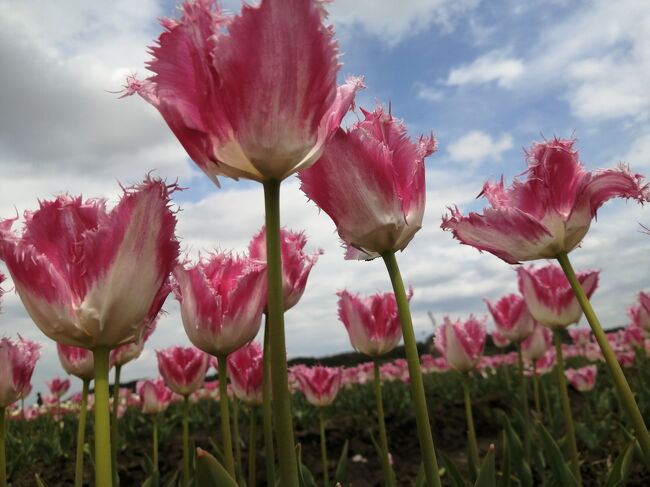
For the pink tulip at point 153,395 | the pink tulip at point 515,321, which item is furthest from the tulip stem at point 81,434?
the pink tulip at point 515,321

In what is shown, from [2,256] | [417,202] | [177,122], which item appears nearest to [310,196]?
[417,202]

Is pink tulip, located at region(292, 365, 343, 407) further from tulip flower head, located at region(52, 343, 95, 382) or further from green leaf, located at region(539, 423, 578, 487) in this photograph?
green leaf, located at region(539, 423, 578, 487)

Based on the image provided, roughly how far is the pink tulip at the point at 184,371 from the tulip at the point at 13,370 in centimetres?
63

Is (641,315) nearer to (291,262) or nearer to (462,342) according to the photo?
(462,342)

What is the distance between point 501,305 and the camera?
14.2 feet

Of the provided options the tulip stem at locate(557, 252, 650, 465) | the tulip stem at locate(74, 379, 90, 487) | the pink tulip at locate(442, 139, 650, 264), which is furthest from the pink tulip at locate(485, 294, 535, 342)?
the tulip stem at locate(74, 379, 90, 487)

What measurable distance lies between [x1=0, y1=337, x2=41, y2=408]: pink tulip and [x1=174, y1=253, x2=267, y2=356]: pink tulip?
0.85 meters

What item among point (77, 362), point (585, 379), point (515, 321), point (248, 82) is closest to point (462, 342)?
point (515, 321)

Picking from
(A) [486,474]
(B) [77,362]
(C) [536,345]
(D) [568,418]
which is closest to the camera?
(A) [486,474]

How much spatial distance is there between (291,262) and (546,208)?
83cm

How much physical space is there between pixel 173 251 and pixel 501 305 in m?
3.61

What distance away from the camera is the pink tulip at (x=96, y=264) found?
108cm

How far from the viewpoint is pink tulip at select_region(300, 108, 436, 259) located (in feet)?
4.14

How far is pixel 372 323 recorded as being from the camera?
104 inches
